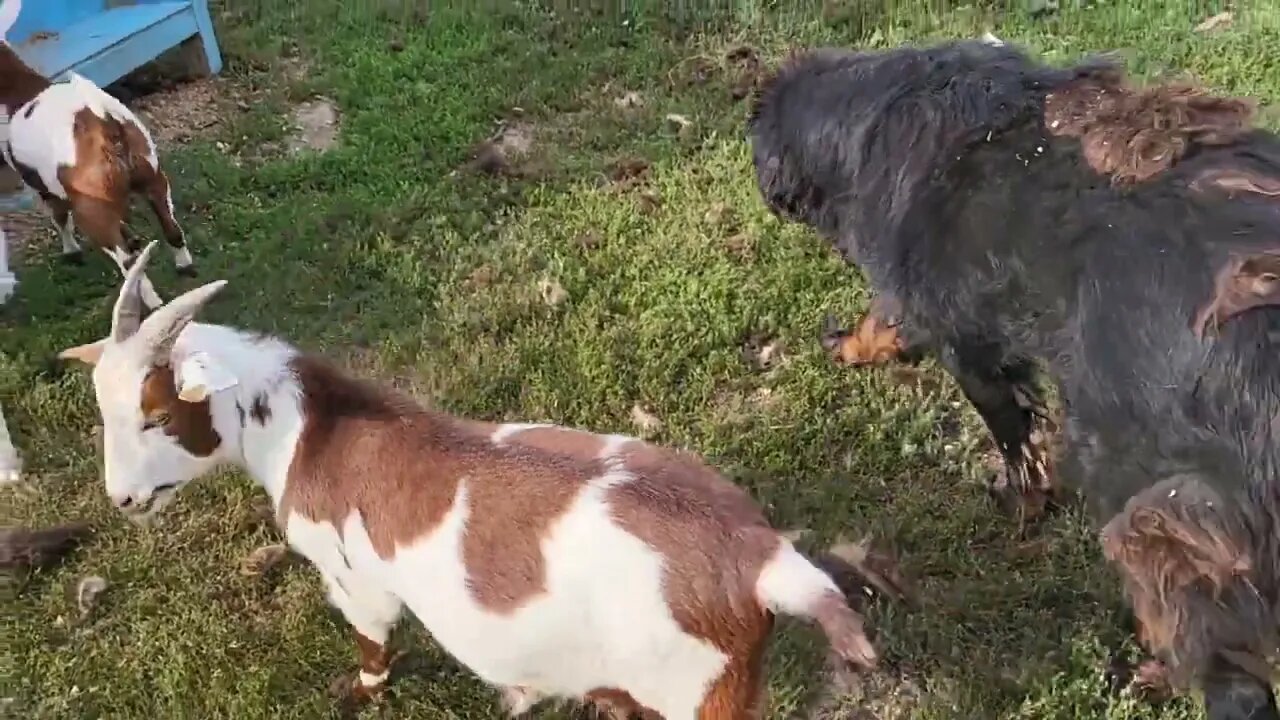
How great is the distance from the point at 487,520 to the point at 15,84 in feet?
11.3

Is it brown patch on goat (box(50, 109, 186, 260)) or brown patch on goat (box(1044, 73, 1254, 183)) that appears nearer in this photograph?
brown patch on goat (box(1044, 73, 1254, 183))

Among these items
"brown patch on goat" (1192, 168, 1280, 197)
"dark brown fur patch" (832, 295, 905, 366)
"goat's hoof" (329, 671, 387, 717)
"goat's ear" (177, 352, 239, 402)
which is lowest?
"goat's hoof" (329, 671, 387, 717)

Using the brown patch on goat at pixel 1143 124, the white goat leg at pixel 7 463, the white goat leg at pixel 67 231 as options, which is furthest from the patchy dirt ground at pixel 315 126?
the brown patch on goat at pixel 1143 124

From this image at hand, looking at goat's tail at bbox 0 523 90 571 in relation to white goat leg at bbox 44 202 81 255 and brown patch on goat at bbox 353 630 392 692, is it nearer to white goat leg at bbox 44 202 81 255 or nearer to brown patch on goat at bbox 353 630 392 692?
brown patch on goat at bbox 353 630 392 692

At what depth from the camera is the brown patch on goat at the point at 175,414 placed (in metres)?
2.59

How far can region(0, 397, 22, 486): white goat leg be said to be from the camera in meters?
3.83

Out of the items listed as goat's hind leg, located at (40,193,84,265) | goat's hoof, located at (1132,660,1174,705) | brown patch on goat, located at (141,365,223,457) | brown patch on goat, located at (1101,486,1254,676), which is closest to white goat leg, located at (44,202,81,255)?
goat's hind leg, located at (40,193,84,265)

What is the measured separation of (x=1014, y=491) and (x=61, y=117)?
3.78 m

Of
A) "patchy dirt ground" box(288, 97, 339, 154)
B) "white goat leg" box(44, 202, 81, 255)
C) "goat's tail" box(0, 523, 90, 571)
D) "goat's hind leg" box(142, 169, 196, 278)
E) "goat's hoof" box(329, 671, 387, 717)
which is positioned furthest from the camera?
"patchy dirt ground" box(288, 97, 339, 154)

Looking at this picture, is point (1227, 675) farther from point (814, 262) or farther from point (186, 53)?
point (186, 53)

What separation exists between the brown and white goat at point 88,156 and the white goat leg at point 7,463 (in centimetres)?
71

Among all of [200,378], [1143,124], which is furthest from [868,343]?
[200,378]

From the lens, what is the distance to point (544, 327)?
14.1 feet

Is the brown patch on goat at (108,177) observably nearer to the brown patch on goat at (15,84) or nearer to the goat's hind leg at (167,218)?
the goat's hind leg at (167,218)
